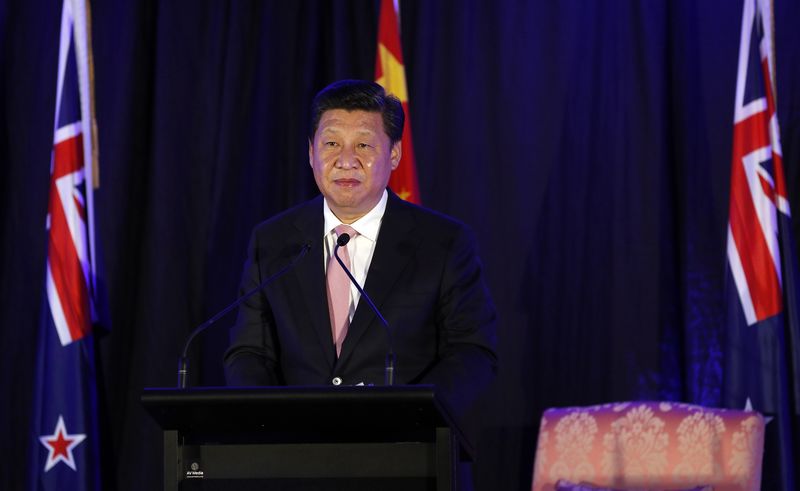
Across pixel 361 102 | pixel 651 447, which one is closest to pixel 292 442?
pixel 361 102

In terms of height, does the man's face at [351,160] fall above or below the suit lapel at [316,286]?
above

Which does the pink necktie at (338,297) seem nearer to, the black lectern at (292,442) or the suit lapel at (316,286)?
the suit lapel at (316,286)

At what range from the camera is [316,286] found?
263 cm

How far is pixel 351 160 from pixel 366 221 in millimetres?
176

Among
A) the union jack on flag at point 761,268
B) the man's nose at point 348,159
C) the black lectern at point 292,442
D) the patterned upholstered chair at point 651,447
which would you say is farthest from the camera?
the union jack on flag at point 761,268

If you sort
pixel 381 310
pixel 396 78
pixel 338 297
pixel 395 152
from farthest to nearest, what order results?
pixel 396 78 < pixel 395 152 < pixel 338 297 < pixel 381 310

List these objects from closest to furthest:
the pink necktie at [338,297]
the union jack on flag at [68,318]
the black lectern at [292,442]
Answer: the black lectern at [292,442], the pink necktie at [338,297], the union jack on flag at [68,318]

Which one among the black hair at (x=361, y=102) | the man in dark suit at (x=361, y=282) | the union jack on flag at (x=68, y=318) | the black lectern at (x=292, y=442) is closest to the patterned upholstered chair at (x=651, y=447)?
the man in dark suit at (x=361, y=282)

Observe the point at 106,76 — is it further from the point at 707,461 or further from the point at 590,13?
the point at 707,461

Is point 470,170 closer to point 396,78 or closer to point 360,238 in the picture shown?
point 396,78

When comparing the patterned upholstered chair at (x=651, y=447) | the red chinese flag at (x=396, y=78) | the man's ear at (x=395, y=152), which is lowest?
the patterned upholstered chair at (x=651, y=447)

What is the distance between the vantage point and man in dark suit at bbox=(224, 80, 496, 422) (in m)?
2.56

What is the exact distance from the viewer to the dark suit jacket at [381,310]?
2549 millimetres

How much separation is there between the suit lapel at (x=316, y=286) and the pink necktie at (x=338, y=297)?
5cm
